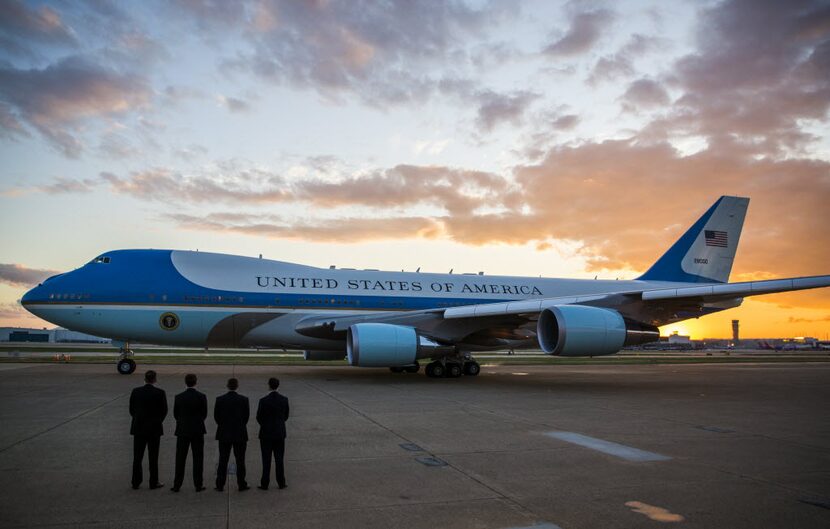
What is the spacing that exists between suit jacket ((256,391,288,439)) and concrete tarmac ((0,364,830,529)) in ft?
2.00

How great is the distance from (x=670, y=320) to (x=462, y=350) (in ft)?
24.2

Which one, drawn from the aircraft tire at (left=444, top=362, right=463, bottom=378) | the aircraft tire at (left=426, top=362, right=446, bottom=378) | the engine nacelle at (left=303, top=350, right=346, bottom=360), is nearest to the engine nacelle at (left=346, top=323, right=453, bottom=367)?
the aircraft tire at (left=426, top=362, right=446, bottom=378)

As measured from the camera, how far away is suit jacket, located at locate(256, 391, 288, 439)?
606 centimetres

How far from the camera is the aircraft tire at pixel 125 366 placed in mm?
18781

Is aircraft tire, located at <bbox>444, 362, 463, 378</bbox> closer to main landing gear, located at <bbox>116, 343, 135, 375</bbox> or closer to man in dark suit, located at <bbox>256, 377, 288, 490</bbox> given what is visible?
main landing gear, located at <bbox>116, 343, 135, 375</bbox>

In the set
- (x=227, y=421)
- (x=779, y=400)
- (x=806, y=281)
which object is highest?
(x=806, y=281)

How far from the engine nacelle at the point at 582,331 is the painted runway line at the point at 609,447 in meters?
6.66

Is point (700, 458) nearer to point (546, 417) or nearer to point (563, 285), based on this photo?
point (546, 417)

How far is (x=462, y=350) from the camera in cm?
2017

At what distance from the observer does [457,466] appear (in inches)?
275

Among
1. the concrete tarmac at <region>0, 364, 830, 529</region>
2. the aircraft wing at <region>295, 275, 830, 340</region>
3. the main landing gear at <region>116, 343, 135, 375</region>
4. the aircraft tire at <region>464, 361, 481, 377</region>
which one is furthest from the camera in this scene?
the aircraft tire at <region>464, 361, 481, 377</region>

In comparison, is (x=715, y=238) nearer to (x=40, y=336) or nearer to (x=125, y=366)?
(x=125, y=366)

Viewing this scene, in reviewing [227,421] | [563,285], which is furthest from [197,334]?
[563,285]

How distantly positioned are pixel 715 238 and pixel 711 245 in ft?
1.11
